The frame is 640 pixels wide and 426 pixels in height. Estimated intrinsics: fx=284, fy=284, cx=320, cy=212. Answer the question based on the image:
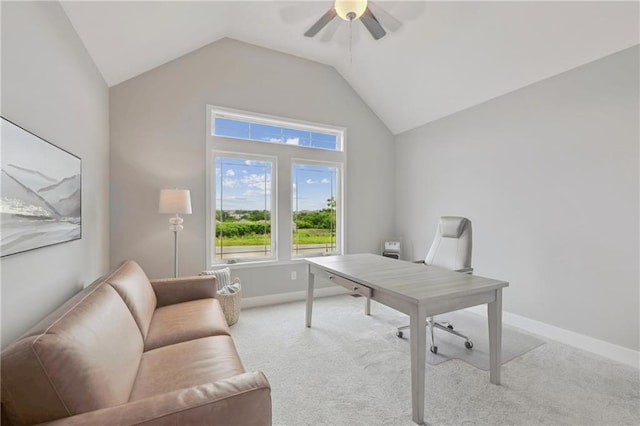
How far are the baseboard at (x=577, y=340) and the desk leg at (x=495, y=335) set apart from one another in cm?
122

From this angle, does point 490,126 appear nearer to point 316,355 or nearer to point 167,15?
point 316,355

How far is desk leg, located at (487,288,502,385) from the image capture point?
1.96 metres

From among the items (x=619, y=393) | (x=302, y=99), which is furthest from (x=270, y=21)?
(x=619, y=393)

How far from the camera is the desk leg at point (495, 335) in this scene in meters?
1.96

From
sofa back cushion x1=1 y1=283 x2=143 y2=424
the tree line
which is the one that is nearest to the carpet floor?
sofa back cushion x1=1 y1=283 x2=143 y2=424

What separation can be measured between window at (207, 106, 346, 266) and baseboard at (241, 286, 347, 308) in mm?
499

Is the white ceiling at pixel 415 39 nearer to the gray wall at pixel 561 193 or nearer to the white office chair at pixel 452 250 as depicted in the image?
the gray wall at pixel 561 193

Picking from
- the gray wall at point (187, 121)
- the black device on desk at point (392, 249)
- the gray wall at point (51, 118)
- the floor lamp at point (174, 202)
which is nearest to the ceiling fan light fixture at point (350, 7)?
the gray wall at point (51, 118)

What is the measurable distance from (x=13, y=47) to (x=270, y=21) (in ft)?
A: 8.44

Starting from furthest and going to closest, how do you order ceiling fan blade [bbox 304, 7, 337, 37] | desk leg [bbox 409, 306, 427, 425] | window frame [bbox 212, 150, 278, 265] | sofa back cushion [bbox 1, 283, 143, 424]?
window frame [bbox 212, 150, 278, 265]
ceiling fan blade [bbox 304, 7, 337, 37]
desk leg [bbox 409, 306, 427, 425]
sofa back cushion [bbox 1, 283, 143, 424]

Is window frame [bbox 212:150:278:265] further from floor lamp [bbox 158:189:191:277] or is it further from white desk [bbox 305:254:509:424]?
white desk [bbox 305:254:509:424]

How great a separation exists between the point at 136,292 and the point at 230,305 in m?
1.22

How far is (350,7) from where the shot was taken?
79.5 inches

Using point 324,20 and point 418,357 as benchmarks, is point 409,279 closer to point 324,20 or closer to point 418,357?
point 418,357
